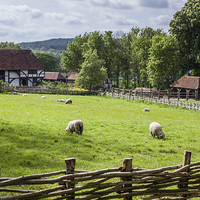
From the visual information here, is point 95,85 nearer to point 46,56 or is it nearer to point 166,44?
point 166,44

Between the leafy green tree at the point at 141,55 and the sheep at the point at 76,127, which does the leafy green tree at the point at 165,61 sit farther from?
the sheep at the point at 76,127

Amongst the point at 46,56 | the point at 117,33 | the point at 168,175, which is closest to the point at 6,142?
the point at 168,175

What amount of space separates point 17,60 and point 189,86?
41429 millimetres

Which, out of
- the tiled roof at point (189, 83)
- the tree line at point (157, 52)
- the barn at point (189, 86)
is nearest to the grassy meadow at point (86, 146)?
the barn at point (189, 86)

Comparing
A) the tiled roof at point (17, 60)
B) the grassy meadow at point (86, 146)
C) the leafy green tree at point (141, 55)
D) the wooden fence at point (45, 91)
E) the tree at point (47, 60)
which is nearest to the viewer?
the grassy meadow at point (86, 146)

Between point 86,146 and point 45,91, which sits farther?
point 45,91

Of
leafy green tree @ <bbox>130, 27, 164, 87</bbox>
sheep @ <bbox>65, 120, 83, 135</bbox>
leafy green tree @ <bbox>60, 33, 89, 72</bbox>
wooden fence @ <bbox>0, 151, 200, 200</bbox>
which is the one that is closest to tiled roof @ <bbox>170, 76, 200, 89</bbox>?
leafy green tree @ <bbox>130, 27, 164, 87</bbox>

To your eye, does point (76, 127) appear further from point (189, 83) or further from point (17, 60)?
point (17, 60)

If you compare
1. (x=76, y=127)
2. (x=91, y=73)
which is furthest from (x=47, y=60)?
(x=76, y=127)

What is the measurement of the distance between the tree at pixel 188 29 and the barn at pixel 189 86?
439cm

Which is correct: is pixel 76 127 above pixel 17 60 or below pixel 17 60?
below

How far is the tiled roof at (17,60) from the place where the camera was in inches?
2121

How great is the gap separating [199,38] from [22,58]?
1699 inches

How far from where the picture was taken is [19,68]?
179 feet
